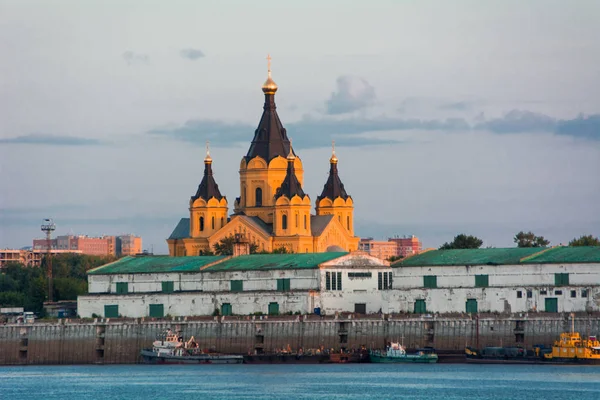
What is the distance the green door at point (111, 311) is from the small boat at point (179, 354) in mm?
10957

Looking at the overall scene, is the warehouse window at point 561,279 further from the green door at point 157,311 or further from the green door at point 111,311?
the green door at point 111,311

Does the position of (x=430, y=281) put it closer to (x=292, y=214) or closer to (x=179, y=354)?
(x=179, y=354)

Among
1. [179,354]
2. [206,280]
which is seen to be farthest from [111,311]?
[179,354]

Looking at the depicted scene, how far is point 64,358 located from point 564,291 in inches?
1639

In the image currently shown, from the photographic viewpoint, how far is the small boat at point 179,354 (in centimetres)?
13550

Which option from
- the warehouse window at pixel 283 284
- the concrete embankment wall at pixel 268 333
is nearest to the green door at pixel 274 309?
the warehouse window at pixel 283 284

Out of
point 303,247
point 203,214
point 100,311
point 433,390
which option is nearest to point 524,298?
point 433,390

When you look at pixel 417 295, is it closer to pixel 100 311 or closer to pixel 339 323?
pixel 339 323

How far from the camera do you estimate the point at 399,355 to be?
130 metres

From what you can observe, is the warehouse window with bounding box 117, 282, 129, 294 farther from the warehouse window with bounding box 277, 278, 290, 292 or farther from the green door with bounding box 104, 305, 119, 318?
the warehouse window with bounding box 277, 278, 290, 292

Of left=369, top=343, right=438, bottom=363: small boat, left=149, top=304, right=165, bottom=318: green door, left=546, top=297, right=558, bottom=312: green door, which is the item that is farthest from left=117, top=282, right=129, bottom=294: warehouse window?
left=546, top=297, right=558, bottom=312: green door

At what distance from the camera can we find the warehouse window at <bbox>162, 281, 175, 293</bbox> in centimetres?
14900

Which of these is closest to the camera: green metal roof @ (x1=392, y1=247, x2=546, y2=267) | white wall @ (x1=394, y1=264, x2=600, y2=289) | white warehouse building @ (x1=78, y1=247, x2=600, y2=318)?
white wall @ (x1=394, y1=264, x2=600, y2=289)

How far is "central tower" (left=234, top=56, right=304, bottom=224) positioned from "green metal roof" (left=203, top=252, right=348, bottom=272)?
139 ft
